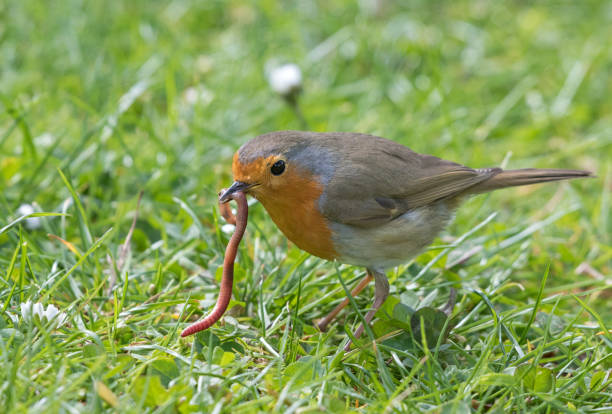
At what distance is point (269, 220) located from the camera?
4.15 metres

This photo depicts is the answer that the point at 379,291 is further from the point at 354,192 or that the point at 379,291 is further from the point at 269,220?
the point at 269,220

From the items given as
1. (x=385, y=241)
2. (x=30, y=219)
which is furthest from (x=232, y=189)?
→ (x=30, y=219)

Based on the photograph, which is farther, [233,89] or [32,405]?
[233,89]

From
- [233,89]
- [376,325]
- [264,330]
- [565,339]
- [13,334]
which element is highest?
[233,89]

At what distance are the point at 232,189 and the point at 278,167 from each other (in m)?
0.26

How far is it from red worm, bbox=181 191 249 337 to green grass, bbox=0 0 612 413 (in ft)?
0.40

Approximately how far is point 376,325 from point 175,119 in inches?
93.3

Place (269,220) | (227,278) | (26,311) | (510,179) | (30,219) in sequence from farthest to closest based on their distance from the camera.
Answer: (269,220) → (510,179) → (30,219) → (227,278) → (26,311)

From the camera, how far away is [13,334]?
2.57 meters

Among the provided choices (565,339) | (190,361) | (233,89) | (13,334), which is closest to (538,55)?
(233,89)

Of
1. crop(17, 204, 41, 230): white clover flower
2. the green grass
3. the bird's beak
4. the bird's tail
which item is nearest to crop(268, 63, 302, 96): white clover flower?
the green grass

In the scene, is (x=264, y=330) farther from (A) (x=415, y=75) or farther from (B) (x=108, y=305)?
(A) (x=415, y=75)

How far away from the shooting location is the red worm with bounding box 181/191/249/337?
9.18 feet

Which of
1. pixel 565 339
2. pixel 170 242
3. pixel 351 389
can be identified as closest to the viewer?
pixel 351 389
